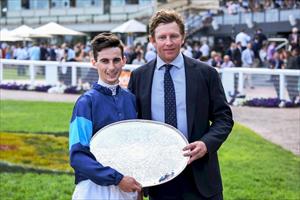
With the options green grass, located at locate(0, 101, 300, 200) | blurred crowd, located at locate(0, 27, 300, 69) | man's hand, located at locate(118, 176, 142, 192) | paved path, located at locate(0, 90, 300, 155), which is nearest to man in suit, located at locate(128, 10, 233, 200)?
man's hand, located at locate(118, 176, 142, 192)

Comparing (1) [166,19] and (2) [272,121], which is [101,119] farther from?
(2) [272,121]

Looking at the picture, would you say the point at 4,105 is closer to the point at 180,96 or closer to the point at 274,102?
the point at 274,102

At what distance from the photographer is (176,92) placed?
3.64 meters

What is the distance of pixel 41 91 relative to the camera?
2159 centimetres

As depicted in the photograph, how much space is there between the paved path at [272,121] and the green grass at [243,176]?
35 cm

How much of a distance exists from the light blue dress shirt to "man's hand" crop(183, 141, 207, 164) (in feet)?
0.65

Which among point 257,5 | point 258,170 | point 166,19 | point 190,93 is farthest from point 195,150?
point 257,5

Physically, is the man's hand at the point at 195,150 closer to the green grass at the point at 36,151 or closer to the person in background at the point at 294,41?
the green grass at the point at 36,151

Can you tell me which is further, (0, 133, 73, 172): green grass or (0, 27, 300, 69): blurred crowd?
(0, 27, 300, 69): blurred crowd

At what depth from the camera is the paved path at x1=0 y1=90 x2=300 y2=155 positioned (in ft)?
36.4

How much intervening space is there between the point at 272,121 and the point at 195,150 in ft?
34.8

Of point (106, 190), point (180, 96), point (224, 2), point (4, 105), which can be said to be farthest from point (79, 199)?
point (224, 2)

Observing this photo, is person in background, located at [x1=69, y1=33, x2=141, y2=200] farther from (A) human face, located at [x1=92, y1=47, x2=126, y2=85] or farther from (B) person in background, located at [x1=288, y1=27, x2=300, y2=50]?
(B) person in background, located at [x1=288, y1=27, x2=300, y2=50]

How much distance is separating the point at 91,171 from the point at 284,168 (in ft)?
18.8
